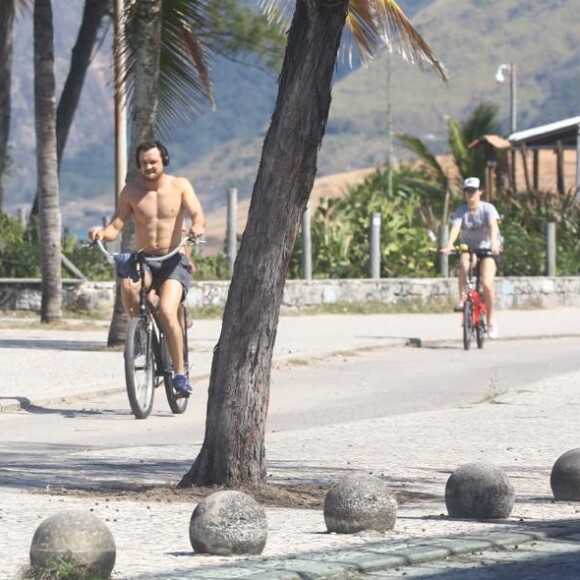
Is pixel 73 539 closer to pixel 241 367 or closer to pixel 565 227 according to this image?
pixel 241 367

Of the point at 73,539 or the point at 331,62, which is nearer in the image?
the point at 73,539

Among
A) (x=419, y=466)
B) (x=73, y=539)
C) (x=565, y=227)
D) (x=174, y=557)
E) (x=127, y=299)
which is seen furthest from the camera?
(x=565, y=227)

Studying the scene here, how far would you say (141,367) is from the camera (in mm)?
13617

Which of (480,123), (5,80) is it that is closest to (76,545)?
(5,80)

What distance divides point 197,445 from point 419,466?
169 centimetres

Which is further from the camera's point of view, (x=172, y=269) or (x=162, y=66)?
(x=162, y=66)

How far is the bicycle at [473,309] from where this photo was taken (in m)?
20.7

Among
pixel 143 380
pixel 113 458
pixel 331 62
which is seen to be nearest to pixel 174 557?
pixel 331 62

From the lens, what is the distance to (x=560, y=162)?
39906 millimetres

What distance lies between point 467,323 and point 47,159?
4.93 m

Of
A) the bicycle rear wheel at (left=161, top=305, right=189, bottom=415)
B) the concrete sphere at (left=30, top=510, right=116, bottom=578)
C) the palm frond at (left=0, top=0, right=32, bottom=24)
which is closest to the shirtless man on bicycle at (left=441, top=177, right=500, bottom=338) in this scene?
the palm frond at (left=0, top=0, right=32, bottom=24)

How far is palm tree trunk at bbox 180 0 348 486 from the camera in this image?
9.16 metres

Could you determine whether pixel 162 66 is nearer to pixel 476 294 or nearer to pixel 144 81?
pixel 144 81

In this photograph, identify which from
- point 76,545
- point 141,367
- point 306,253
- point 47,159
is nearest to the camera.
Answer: point 76,545
